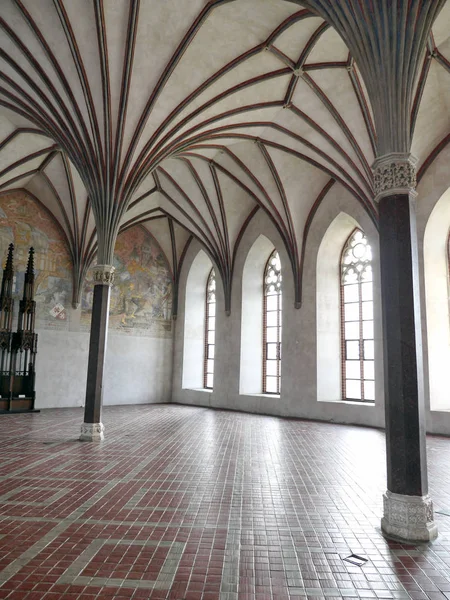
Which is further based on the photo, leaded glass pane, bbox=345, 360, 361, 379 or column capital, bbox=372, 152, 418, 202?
leaded glass pane, bbox=345, 360, 361, 379

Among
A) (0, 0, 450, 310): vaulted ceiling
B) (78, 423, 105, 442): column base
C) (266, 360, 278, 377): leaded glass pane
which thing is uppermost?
(0, 0, 450, 310): vaulted ceiling

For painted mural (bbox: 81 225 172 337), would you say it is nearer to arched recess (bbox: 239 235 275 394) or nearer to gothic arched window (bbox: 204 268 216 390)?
gothic arched window (bbox: 204 268 216 390)

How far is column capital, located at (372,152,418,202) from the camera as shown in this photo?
6.44 m

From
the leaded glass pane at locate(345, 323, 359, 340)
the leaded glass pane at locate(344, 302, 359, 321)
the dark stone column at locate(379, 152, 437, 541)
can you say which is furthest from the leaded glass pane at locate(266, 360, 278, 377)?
the dark stone column at locate(379, 152, 437, 541)

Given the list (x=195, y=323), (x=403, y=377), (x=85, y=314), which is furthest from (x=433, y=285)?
(x=85, y=314)

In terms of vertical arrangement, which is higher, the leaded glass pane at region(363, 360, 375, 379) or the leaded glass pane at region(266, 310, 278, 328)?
the leaded glass pane at region(266, 310, 278, 328)

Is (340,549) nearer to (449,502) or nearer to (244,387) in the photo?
(449,502)

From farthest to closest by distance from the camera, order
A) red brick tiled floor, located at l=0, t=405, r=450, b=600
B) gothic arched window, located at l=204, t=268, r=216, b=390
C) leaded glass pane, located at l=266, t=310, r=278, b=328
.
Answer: gothic arched window, located at l=204, t=268, r=216, b=390, leaded glass pane, located at l=266, t=310, r=278, b=328, red brick tiled floor, located at l=0, t=405, r=450, b=600

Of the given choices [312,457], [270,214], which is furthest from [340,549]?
[270,214]

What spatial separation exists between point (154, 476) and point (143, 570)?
3780mm

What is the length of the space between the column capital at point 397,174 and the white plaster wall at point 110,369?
1726cm

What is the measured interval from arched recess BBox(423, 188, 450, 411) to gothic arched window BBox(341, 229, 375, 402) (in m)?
2.56

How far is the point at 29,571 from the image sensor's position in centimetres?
459

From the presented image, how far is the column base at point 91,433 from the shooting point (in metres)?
11.9
